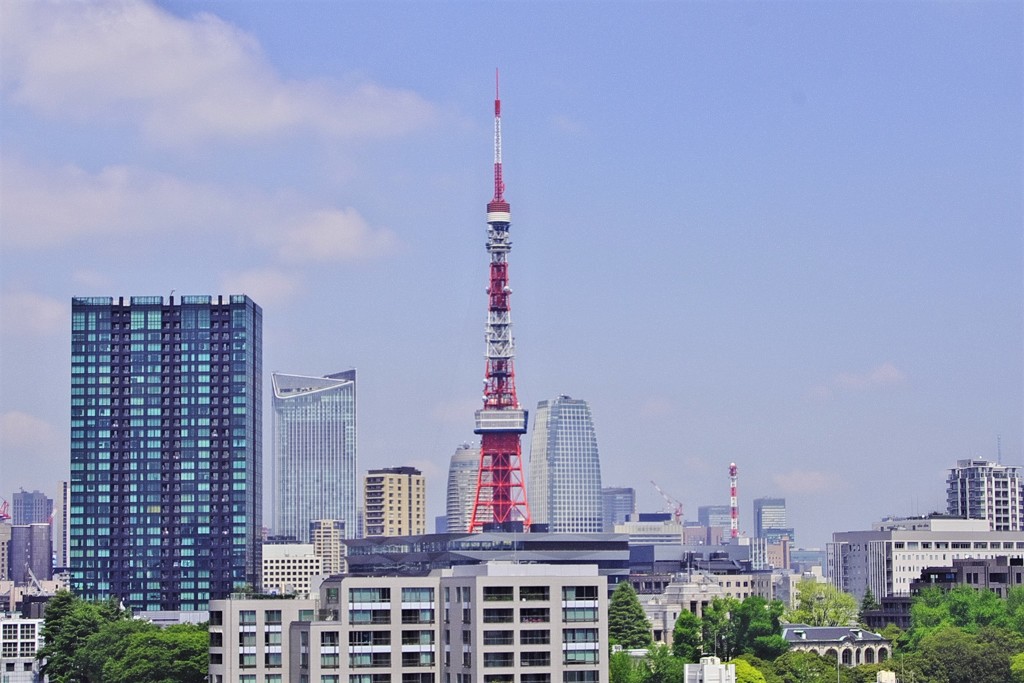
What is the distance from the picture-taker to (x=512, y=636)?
4158 inches

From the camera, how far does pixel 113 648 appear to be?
149 meters

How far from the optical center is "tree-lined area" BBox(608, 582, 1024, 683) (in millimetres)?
138125

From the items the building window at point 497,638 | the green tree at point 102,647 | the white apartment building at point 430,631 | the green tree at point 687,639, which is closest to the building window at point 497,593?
the white apartment building at point 430,631

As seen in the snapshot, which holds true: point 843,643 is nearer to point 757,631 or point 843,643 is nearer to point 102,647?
point 757,631

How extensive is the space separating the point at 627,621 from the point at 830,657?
2209cm

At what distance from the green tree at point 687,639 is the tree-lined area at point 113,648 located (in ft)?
116

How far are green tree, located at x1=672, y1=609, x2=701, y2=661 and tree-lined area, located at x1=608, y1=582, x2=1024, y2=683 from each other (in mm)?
76

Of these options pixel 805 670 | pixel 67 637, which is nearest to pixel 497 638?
pixel 805 670

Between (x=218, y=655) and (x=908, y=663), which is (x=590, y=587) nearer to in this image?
(x=218, y=655)

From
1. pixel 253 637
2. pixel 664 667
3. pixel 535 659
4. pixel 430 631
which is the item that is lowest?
pixel 664 667

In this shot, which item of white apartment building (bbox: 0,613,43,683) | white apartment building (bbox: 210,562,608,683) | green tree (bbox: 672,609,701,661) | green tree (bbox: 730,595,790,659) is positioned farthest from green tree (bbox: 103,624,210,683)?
white apartment building (bbox: 0,613,43,683)

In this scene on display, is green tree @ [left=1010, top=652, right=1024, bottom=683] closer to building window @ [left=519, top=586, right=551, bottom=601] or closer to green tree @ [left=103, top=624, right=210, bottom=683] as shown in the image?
building window @ [left=519, top=586, right=551, bottom=601]

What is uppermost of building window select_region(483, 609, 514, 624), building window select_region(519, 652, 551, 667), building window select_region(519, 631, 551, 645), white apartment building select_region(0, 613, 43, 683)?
building window select_region(483, 609, 514, 624)

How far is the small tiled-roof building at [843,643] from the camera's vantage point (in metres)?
162
